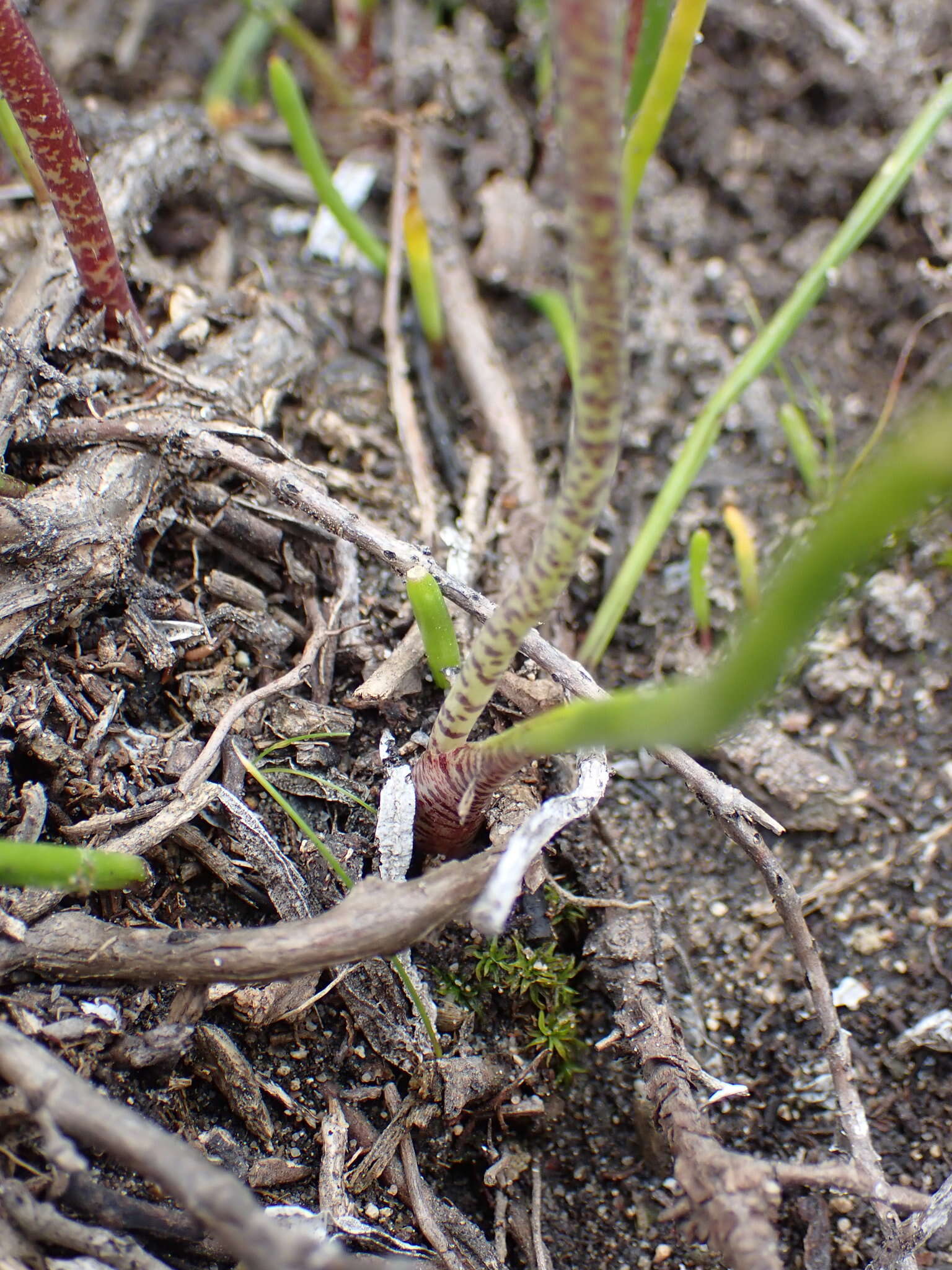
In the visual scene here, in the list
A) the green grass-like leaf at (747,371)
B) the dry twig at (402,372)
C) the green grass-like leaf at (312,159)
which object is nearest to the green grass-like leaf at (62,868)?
the dry twig at (402,372)

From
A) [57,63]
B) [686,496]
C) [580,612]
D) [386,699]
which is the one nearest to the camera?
[386,699]

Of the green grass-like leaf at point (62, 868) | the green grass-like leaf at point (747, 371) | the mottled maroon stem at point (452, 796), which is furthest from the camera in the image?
the green grass-like leaf at point (747, 371)

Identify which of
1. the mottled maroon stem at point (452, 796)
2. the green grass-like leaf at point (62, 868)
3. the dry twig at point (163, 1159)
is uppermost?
the mottled maroon stem at point (452, 796)

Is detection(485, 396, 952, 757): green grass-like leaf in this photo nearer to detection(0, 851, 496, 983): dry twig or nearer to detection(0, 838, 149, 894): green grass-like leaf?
detection(0, 851, 496, 983): dry twig

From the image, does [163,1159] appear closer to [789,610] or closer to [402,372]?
[789,610]

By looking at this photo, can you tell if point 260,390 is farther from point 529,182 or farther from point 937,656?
point 937,656

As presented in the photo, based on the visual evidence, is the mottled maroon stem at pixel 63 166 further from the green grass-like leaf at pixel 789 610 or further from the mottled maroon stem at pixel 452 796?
the green grass-like leaf at pixel 789 610

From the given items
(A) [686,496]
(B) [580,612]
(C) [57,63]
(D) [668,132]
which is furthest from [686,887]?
(C) [57,63]
